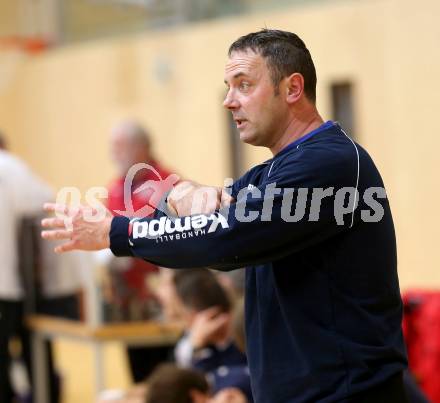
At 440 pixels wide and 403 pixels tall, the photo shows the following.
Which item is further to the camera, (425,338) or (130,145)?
(130,145)

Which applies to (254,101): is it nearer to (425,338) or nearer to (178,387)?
(178,387)

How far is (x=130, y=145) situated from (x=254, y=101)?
9.73 ft

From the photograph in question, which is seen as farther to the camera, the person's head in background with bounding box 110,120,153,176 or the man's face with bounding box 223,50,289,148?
the person's head in background with bounding box 110,120,153,176

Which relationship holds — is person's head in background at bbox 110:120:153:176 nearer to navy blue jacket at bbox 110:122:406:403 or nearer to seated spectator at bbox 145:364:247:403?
seated spectator at bbox 145:364:247:403

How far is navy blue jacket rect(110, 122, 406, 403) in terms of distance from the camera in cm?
192

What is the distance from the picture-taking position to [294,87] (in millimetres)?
2033

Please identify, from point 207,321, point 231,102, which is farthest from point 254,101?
point 207,321

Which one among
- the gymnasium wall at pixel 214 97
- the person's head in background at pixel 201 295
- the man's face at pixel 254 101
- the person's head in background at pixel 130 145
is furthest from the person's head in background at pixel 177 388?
the gymnasium wall at pixel 214 97

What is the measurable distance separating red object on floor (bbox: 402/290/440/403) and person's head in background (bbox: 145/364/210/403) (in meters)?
1.45

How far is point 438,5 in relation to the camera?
21.0ft

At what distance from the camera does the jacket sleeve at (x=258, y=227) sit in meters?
1.91

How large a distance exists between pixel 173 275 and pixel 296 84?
1.98m

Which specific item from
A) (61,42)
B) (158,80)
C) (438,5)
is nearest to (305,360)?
(438,5)

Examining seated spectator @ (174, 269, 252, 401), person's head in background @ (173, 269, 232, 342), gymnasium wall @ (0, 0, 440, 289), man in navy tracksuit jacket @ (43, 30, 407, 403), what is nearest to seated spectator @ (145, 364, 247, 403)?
seated spectator @ (174, 269, 252, 401)
